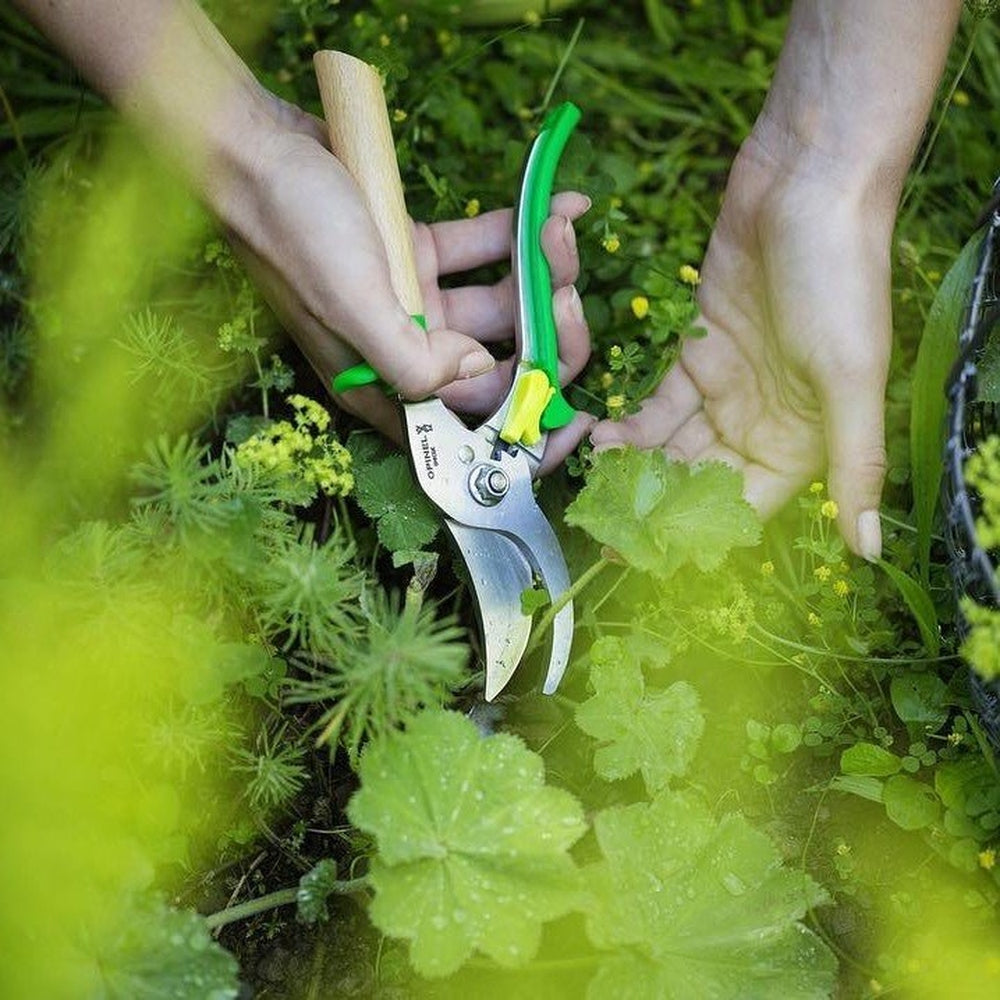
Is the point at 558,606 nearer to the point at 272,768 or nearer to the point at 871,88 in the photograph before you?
the point at 272,768

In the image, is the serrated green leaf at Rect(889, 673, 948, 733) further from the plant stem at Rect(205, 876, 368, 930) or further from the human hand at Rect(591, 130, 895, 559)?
the plant stem at Rect(205, 876, 368, 930)

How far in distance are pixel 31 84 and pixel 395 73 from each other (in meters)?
0.89

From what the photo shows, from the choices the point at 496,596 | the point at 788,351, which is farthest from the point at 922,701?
the point at 496,596

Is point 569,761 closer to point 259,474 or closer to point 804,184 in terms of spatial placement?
point 259,474

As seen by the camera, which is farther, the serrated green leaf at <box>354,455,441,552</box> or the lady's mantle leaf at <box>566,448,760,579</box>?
the serrated green leaf at <box>354,455,441,552</box>

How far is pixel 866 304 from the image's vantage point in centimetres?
207

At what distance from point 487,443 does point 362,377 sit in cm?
25

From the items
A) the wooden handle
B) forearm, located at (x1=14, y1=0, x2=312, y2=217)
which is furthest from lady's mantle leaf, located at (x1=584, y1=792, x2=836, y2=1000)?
forearm, located at (x1=14, y1=0, x2=312, y2=217)

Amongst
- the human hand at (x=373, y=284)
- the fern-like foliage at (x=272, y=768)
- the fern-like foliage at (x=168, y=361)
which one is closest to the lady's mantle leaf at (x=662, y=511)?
the human hand at (x=373, y=284)

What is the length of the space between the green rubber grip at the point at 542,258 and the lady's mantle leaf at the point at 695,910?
2.37 feet

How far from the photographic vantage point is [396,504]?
2119 mm

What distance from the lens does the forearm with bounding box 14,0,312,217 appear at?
6.92 ft

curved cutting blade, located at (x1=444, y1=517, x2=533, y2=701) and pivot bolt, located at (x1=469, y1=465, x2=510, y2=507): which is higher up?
pivot bolt, located at (x1=469, y1=465, x2=510, y2=507)

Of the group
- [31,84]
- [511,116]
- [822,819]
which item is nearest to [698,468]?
[822,819]
